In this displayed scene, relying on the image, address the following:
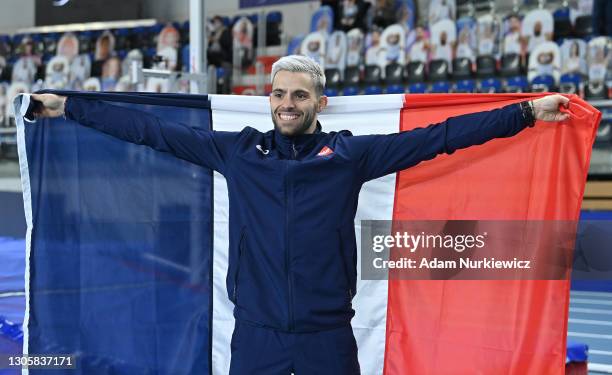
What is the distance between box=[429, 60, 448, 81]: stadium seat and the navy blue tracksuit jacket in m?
8.81

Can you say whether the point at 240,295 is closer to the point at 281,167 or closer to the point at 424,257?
the point at 281,167

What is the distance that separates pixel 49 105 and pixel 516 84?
27.4 ft

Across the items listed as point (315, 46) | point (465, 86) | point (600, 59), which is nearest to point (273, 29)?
point (315, 46)

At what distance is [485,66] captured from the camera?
10.7 metres

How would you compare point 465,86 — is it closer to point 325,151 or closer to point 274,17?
point 274,17

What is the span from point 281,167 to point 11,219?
7858 millimetres

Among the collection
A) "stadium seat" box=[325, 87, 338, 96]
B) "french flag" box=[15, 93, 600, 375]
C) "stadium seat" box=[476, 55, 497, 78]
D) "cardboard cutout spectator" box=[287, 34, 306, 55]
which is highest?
"cardboard cutout spectator" box=[287, 34, 306, 55]

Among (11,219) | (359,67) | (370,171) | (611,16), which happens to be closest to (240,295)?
(370,171)

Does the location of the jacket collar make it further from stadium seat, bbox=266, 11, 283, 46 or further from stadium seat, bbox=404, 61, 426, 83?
stadium seat, bbox=266, 11, 283, 46

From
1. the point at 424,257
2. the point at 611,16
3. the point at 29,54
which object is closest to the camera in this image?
the point at 424,257

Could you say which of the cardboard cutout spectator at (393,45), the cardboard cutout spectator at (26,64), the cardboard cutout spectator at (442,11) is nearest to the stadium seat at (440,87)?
the cardboard cutout spectator at (393,45)

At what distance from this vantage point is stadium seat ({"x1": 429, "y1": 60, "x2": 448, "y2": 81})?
36.1ft

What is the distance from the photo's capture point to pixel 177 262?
131 inches

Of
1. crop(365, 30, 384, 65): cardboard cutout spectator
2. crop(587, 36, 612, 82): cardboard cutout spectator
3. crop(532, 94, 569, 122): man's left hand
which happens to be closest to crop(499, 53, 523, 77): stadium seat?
crop(587, 36, 612, 82): cardboard cutout spectator
